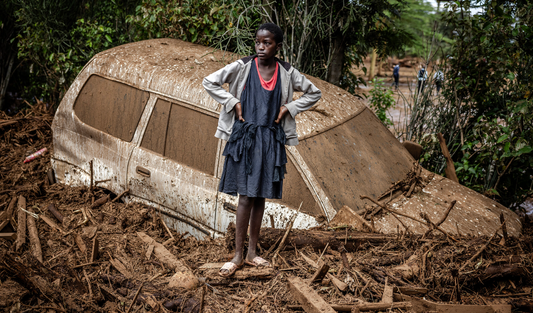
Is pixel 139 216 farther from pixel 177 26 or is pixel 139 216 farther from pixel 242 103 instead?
pixel 177 26

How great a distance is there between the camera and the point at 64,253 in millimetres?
3727

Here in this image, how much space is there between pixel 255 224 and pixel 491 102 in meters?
4.29

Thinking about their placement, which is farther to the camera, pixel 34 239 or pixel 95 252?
pixel 34 239

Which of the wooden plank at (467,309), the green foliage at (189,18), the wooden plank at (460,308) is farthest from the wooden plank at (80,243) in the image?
the green foliage at (189,18)

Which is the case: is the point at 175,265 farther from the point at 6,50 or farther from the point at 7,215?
the point at 6,50

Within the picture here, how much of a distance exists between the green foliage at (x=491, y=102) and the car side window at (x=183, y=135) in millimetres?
3333

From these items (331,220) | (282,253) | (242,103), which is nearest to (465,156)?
(331,220)

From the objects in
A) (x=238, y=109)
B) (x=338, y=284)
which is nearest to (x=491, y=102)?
(x=338, y=284)

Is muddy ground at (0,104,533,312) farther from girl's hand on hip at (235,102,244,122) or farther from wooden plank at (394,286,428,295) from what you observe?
girl's hand on hip at (235,102,244,122)

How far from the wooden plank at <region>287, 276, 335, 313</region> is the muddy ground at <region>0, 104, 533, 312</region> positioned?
0.19ft

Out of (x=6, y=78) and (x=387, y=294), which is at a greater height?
(x=6, y=78)

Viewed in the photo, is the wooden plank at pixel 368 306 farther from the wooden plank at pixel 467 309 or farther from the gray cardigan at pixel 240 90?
the gray cardigan at pixel 240 90

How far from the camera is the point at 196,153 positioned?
13.2ft

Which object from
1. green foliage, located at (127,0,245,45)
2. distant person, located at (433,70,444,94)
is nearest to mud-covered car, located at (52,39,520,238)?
green foliage, located at (127,0,245,45)
